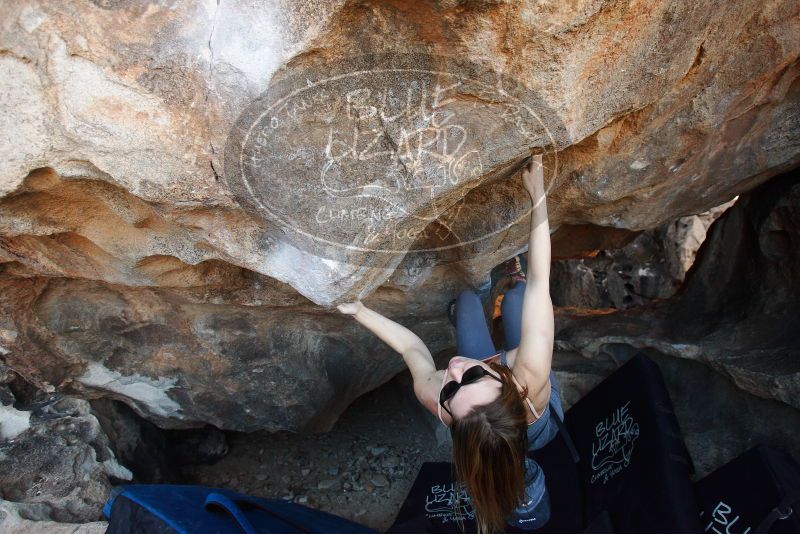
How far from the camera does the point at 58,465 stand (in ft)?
5.75

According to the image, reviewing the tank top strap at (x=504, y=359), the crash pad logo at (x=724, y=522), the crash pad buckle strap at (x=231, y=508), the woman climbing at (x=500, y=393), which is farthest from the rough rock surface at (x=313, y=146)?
the crash pad logo at (x=724, y=522)

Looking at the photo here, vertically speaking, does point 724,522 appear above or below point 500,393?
below

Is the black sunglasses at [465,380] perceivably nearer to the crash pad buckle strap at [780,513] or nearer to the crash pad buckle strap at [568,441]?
the crash pad buckle strap at [568,441]

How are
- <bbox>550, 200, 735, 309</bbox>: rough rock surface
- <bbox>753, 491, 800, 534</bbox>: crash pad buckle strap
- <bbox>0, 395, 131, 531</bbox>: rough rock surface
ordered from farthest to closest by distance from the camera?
<bbox>550, 200, 735, 309</bbox>: rough rock surface, <bbox>0, 395, 131, 531</bbox>: rough rock surface, <bbox>753, 491, 800, 534</bbox>: crash pad buckle strap

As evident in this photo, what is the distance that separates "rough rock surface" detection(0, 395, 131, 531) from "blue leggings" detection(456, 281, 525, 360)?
3.79ft

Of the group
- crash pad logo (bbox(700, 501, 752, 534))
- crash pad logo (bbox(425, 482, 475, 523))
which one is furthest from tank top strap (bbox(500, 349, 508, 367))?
crash pad logo (bbox(700, 501, 752, 534))

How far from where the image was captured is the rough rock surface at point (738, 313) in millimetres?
1808

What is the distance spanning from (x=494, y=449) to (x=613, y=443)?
80 cm

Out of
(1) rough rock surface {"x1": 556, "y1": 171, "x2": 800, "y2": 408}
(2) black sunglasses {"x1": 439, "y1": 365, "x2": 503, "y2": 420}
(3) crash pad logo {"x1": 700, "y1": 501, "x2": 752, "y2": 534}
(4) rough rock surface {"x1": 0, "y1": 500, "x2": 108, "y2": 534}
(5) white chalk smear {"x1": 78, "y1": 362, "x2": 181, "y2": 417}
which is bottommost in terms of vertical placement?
(4) rough rock surface {"x1": 0, "y1": 500, "x2": 108, "y2": 534}

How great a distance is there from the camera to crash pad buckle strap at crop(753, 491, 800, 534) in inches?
56.4

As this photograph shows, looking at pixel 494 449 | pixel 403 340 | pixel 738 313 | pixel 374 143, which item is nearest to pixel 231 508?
pixel 403 340

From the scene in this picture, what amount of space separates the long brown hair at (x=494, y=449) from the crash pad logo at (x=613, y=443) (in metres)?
0.56

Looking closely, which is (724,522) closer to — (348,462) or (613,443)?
(613,443)

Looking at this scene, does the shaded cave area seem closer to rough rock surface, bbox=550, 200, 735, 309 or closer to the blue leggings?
the blue leggings
